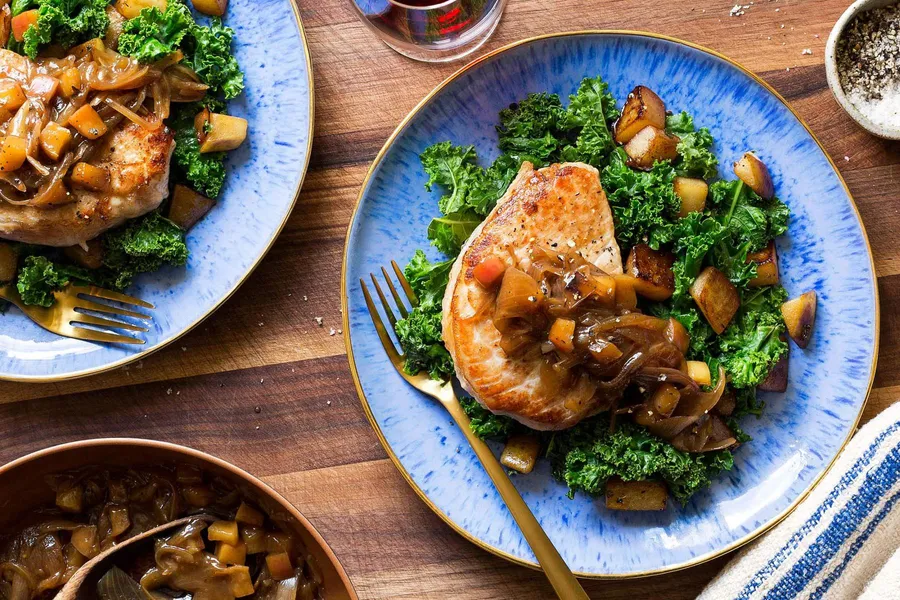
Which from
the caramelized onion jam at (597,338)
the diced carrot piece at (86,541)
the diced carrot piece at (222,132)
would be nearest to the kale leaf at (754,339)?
the caramelized onion jam at (597,338)

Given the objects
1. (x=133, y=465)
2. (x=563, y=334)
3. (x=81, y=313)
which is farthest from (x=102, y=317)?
(x=563, y=334)

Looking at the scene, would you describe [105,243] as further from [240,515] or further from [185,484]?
[240,515]

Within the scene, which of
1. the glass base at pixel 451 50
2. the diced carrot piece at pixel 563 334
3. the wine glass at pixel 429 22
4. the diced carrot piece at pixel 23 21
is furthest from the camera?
the glass base at pixel 451 50

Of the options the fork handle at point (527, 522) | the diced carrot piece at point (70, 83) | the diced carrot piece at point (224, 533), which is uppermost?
the diced carrot piece at point (70, 83)

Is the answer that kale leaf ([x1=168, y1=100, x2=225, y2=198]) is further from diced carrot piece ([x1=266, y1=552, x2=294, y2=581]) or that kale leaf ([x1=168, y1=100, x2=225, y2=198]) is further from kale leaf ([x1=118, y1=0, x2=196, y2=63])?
diced carrot piece ([x1=266, y1=552, x2=294, y2=581])

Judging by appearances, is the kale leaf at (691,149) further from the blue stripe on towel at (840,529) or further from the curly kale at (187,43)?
the curly kale at (187,43)

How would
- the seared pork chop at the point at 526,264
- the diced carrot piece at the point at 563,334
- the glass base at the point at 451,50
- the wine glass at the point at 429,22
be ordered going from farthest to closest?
the glass base at the point at 451,50
the seared pork chop at the point at 526,264
the wine glass at the point at 429,22
the diced carrot piece at the point at 563,334

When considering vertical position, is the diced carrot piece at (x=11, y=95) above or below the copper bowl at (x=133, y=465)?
above

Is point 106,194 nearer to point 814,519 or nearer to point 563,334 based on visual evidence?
point 563,334
